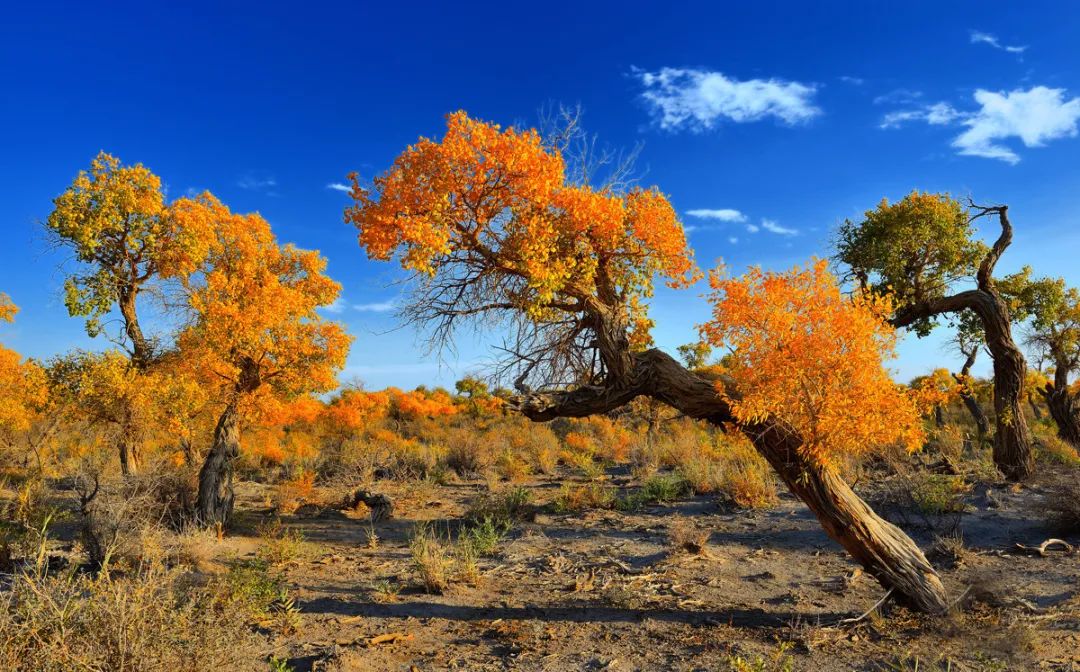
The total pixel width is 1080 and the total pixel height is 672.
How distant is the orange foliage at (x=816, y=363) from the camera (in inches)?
265

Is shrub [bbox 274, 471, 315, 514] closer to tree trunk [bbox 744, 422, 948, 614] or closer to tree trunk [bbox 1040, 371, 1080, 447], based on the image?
tree trunk [bbox 744, 422, 948, 614]

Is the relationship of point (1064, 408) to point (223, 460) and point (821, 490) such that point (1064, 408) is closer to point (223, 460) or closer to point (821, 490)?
point (821, 490)

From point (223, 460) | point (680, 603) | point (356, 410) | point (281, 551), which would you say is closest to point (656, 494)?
point (680, 603)

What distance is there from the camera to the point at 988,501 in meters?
12.9

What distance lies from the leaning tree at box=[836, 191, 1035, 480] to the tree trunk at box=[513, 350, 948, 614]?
7.99 m

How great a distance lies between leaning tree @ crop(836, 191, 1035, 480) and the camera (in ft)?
47.4

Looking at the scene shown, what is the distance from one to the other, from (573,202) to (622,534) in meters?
7.03

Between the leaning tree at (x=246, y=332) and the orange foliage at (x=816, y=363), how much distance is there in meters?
10.1

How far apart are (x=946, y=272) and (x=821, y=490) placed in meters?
11.1

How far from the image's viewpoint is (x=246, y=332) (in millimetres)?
12773

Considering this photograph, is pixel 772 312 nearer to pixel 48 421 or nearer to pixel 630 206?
pixel 630 206

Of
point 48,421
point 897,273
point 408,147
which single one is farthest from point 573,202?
point 48,421

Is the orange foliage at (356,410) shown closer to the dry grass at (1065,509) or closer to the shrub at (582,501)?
the shrub at (582,501)

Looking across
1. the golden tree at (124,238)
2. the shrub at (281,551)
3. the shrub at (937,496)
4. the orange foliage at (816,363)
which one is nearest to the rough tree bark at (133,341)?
the golden tree at (124,238)
